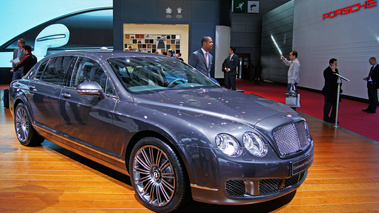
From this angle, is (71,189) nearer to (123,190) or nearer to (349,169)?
(123,190)

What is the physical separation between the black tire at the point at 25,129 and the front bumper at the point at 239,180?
3.08 metres

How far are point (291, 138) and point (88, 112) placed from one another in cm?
Result: 195

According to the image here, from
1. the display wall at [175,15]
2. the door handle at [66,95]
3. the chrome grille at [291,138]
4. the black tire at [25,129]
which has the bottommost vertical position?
the black tire at [25,129]

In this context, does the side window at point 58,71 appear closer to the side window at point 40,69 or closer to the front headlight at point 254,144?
the side window at point 40,69

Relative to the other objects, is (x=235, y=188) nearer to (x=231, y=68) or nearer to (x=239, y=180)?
(x=239, y=180)

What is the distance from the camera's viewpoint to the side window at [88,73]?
3.31 m

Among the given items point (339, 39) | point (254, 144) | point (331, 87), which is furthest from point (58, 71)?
point (339, 39)

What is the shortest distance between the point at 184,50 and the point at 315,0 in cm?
670

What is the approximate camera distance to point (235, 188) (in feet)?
7.92

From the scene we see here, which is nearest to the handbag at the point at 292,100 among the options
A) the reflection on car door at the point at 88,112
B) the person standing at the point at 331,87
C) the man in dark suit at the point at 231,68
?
the person standing at the point at 331,87

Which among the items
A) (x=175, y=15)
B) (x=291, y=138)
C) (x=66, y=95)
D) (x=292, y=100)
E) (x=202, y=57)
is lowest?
(x=292, y=100)

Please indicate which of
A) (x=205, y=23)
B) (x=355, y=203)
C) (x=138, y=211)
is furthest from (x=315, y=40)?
(x=138, y=211)

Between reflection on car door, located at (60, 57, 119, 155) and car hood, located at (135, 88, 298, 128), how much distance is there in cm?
40

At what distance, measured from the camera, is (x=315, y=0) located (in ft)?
51.0
